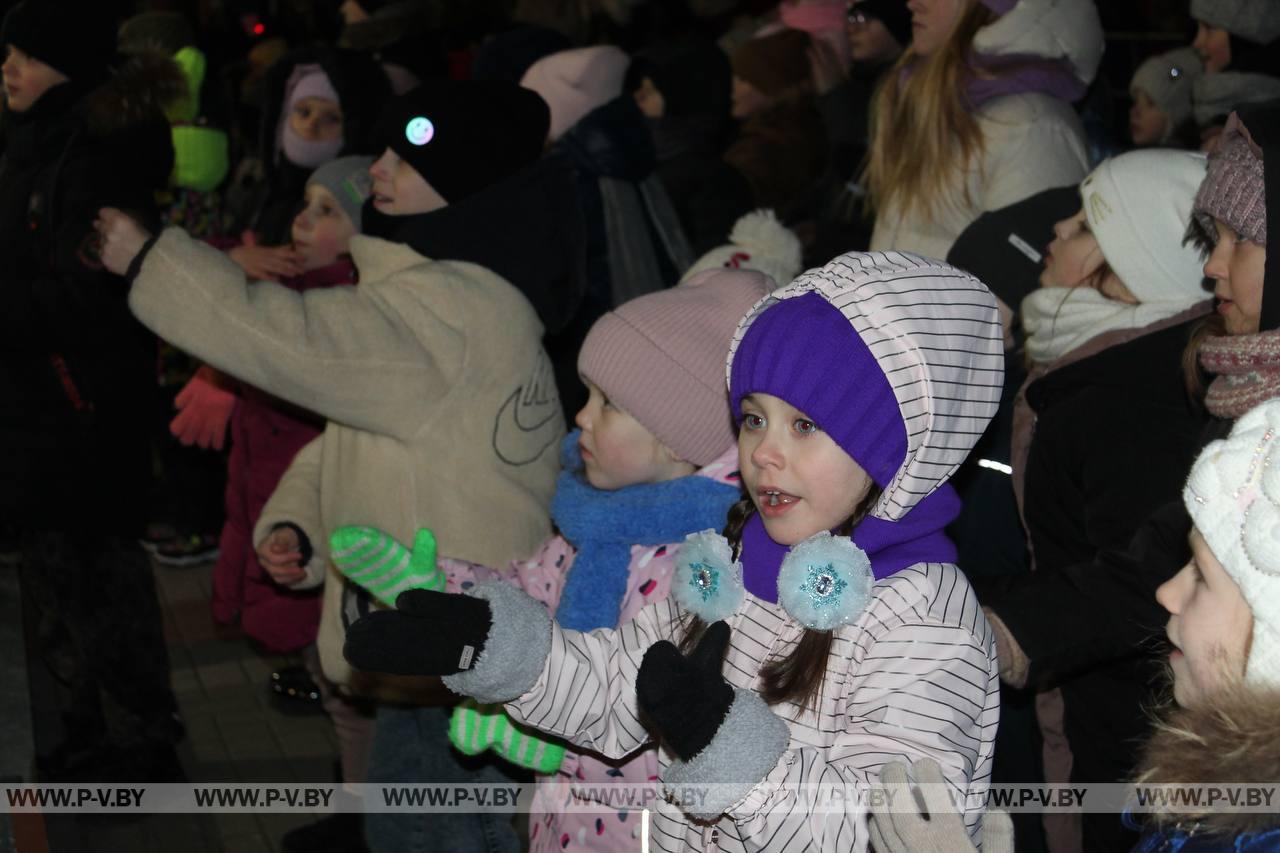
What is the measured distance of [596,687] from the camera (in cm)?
230

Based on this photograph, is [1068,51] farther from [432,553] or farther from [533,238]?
[432,553]

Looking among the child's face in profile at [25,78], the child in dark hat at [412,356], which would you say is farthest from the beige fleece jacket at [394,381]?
the child's face in profile at [25,78]

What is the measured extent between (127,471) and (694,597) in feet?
8.69

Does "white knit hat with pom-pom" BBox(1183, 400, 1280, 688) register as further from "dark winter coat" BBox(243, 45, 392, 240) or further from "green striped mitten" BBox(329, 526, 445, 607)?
"dark winter coat" BBox(243, 45, 392, 240)

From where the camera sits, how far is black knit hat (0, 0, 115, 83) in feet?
13.8

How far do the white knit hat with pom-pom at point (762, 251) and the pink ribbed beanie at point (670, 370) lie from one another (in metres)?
1.16

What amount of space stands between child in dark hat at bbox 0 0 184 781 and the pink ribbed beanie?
1.97 metres

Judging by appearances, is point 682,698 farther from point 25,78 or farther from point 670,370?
point 25,78

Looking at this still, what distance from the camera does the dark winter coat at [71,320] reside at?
4.05 meters

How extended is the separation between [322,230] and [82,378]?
0.86 metres

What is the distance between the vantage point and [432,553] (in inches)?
102

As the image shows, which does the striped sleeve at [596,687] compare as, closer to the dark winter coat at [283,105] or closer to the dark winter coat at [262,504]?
the dark winter coat at [262,504]

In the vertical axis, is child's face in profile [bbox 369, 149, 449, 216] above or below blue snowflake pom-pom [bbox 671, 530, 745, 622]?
above

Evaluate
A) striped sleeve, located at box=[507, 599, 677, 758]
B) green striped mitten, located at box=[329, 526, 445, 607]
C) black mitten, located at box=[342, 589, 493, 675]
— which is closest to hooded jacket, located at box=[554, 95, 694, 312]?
green striped mitten, located at box=[329, 526, 445, 607]
